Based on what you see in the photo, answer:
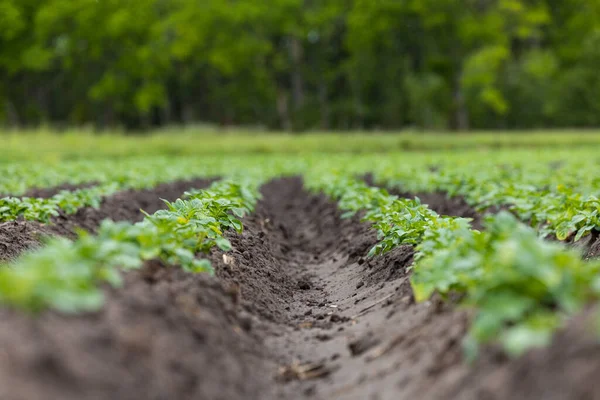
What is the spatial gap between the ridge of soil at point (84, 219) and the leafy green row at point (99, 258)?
0.75m

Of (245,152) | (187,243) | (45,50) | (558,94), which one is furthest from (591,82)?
(187,243)

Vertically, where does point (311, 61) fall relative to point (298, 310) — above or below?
above

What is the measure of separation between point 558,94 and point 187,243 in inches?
2104

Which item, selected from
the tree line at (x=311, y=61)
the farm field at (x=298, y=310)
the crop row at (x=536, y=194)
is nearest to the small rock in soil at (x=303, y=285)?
the farm field at (x=298, y=310)

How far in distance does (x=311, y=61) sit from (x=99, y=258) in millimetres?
59385

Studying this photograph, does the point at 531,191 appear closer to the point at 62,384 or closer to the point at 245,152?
the point at 62,384

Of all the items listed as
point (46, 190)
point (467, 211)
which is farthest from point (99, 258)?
point (46, 190)

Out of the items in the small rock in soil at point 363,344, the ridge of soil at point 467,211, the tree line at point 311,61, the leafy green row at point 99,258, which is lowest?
the ridge of soil at point 467,211

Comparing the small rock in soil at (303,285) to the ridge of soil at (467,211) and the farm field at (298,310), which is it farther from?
the ridge of soil at (467,211)

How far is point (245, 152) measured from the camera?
36.2m

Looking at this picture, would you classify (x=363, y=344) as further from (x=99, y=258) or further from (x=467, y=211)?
(x=467, y=211)

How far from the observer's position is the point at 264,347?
4.88 metres

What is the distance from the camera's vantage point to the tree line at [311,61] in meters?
48.3

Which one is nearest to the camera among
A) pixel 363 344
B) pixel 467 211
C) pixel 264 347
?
pixel 363 344
